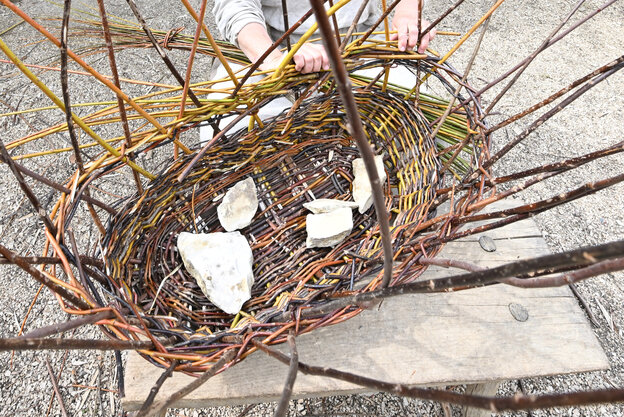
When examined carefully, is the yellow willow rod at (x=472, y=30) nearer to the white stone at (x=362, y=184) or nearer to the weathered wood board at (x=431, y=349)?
the white stone at (x=362, y=184)

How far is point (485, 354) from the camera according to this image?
687 millimetres

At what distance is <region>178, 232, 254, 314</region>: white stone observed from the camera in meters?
0.75

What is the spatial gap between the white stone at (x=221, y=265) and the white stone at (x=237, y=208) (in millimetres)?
43

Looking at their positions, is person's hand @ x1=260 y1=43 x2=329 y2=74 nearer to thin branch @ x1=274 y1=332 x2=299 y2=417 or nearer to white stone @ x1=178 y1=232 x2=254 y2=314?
white stone @ x1=178 y1=232 x2=254 y2=314

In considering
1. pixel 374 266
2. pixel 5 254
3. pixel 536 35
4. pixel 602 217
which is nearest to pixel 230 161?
pixel 374 266

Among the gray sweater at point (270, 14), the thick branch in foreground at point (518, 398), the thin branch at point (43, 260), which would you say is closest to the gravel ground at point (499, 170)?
the thin branch at point (43, 260)

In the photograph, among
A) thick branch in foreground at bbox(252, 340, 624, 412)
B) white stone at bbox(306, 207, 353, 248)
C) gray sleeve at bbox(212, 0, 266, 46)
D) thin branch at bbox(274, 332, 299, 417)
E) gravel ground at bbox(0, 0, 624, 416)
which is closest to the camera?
thick branch in foreground at bbox(252, 340, 624, 412)

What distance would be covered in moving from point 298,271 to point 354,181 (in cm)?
25

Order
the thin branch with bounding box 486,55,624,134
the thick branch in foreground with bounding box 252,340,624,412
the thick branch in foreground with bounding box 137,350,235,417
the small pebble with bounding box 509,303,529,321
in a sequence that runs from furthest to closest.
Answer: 1. the small pebble with bounding box 509,303,529,321
2. the thin branch with bounding box 486,55,624,134
3. the thick branch in foreground with bounding box 137,350,235,417
4. the thick branch in foreground with bounding box 252,340,624,412

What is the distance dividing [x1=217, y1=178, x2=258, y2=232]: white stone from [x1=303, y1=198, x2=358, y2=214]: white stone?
114 mm

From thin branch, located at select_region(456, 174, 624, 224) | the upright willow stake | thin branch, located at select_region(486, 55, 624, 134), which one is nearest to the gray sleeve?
thin branch, located at select_region(486, 55, 624, 134)

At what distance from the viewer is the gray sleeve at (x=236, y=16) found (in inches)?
42.5

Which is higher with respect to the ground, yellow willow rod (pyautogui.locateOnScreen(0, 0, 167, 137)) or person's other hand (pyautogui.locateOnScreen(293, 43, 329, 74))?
person's other hand (pyautogui.locateOnScreen(293, 43, 329, 74))

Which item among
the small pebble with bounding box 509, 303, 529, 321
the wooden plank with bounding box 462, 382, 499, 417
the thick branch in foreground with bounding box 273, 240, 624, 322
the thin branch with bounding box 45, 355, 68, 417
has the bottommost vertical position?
the wooden plank with bounding box 462, 382, 499, 417
